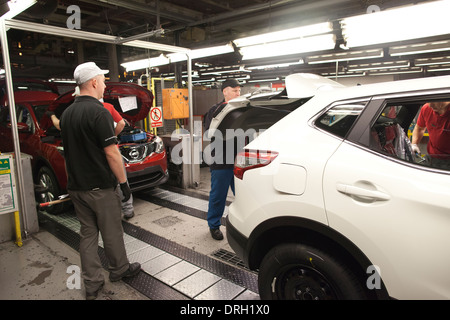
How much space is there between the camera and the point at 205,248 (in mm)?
3232

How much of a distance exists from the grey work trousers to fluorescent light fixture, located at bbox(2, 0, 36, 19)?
195cm

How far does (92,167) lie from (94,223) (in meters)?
0.49

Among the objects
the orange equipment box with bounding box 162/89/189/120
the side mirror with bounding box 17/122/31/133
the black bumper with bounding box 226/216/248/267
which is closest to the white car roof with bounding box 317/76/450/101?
the black bumper with bounding box 226/216/248/267

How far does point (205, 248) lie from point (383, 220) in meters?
2.20

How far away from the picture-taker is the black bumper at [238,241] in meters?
1.99

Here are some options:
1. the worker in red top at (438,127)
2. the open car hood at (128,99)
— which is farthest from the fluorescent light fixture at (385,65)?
the open car hood at (128,99)

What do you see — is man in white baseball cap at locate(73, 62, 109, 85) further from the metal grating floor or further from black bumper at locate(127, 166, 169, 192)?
black bumper at locate(127, 166, 169, 192)

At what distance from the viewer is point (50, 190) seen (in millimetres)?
4238

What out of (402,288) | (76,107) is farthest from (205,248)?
(402,288)

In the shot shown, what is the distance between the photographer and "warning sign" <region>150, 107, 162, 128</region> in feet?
18.1

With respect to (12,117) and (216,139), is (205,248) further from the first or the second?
(12,117)

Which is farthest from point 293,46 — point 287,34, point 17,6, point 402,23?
point 17,6

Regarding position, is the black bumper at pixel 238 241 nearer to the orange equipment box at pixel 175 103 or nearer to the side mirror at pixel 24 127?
A: the orange equipment box at pixel 175 103

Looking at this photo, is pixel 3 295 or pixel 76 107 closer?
pixel 76 107
